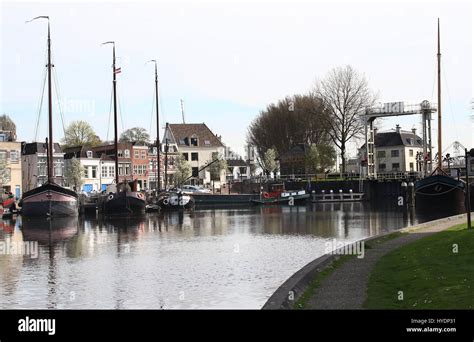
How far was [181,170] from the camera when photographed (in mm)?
114688

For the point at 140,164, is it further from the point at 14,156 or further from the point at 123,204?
the point at 123,204

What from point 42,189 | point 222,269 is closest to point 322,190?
point 42,189

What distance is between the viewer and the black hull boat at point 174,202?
77875 millimetres

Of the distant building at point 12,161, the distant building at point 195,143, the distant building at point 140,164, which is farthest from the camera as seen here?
the distant building at point 195,143

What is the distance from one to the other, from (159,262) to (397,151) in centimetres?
10071

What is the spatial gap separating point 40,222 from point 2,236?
515 inches

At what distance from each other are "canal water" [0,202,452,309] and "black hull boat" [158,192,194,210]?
25.5 m

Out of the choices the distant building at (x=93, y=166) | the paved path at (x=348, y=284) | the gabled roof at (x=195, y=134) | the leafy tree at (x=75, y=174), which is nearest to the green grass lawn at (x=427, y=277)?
the paved path at (x=348, y=284)

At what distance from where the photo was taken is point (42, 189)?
63.6 meters

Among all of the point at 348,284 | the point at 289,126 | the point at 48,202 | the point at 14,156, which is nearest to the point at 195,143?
the point at 289,126

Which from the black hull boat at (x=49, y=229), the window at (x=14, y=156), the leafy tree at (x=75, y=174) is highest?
the window at (x=14, y=156)

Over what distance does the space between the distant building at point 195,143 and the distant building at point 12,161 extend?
3513 cm

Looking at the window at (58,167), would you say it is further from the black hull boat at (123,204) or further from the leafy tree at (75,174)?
the black hull boat at (123,204)
